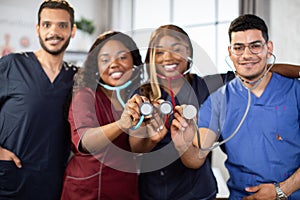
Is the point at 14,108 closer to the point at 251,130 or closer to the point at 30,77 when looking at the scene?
the point at 30,77

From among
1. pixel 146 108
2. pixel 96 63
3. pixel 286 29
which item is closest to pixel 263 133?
pixel 146 108

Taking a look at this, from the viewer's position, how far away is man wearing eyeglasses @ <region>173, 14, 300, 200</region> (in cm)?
96

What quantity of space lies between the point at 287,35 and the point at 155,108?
1.59 m

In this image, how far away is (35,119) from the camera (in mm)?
1171

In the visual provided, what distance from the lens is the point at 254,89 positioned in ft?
3.51

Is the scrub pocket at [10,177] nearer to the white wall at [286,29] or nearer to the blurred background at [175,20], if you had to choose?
the blurred background at [175,20]

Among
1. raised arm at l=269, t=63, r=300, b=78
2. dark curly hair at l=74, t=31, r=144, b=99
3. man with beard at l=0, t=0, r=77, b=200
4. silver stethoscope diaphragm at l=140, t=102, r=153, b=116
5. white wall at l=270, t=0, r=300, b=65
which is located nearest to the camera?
silver stethoscope diaphragm at l=140, t=102, r=153, b=116

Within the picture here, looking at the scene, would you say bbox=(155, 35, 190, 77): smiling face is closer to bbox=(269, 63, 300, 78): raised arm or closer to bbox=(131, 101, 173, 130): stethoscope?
bbox=(131, 101, 173, 130): stethoscope

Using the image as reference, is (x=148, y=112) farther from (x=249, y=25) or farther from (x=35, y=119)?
(x=35, y=119)

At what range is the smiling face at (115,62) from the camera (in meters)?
0.93

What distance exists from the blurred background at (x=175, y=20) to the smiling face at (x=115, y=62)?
84cm

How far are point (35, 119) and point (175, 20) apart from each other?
2.52 m

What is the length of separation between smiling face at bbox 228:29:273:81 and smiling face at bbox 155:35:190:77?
197 millimetres

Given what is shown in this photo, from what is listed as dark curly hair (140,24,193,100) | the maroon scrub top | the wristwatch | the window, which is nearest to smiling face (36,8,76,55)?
the maroon scrub top
